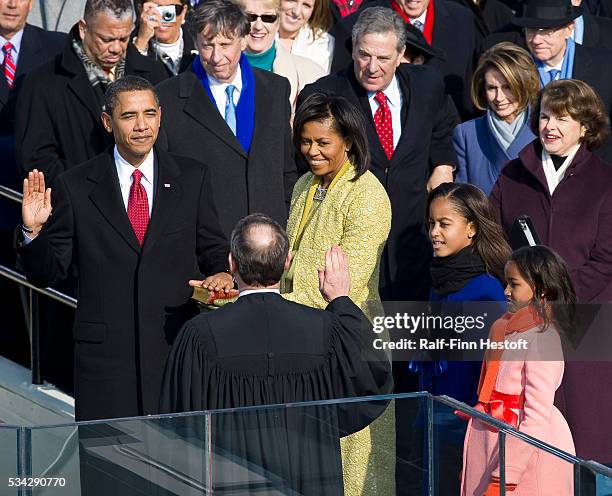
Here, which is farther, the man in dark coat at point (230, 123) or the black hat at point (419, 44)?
the black hat at point (419, 44)

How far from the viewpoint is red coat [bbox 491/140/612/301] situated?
21.9 ft

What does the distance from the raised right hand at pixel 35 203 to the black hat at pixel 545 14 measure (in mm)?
3227

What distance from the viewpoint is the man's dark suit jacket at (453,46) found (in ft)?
28.1

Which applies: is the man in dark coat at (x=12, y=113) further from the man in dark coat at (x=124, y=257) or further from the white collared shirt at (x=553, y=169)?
the white collared shirt at (x=553, y=169)

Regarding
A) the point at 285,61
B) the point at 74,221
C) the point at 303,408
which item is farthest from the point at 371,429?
the point at 285,61

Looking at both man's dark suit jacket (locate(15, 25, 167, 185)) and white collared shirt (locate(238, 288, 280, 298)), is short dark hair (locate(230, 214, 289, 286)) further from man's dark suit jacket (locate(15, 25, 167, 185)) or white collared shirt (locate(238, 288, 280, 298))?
man's dark suit jacket (locate(15, 25, 167, 185))

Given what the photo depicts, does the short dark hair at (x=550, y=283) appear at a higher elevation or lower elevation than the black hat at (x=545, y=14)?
lower

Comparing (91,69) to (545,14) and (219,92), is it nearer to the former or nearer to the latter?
(219,92)

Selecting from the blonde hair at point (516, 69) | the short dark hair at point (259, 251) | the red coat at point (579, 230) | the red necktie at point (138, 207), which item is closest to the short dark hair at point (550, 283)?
the red coat at point (579, 230)

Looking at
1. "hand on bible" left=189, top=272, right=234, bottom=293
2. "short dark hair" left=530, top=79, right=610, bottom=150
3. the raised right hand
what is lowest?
"hand on bible" left=189, top=272, right=234, bottom=293

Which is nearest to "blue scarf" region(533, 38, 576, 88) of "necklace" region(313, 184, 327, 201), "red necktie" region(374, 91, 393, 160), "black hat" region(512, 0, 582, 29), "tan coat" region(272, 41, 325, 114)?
"black hat" region(512, 0, 582, 29)

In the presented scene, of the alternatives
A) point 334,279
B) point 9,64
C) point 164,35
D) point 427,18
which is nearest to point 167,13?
point 164,35

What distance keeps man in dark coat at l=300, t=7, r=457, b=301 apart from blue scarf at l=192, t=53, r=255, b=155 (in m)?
0.37

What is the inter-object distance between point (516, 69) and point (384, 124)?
2.51ft
